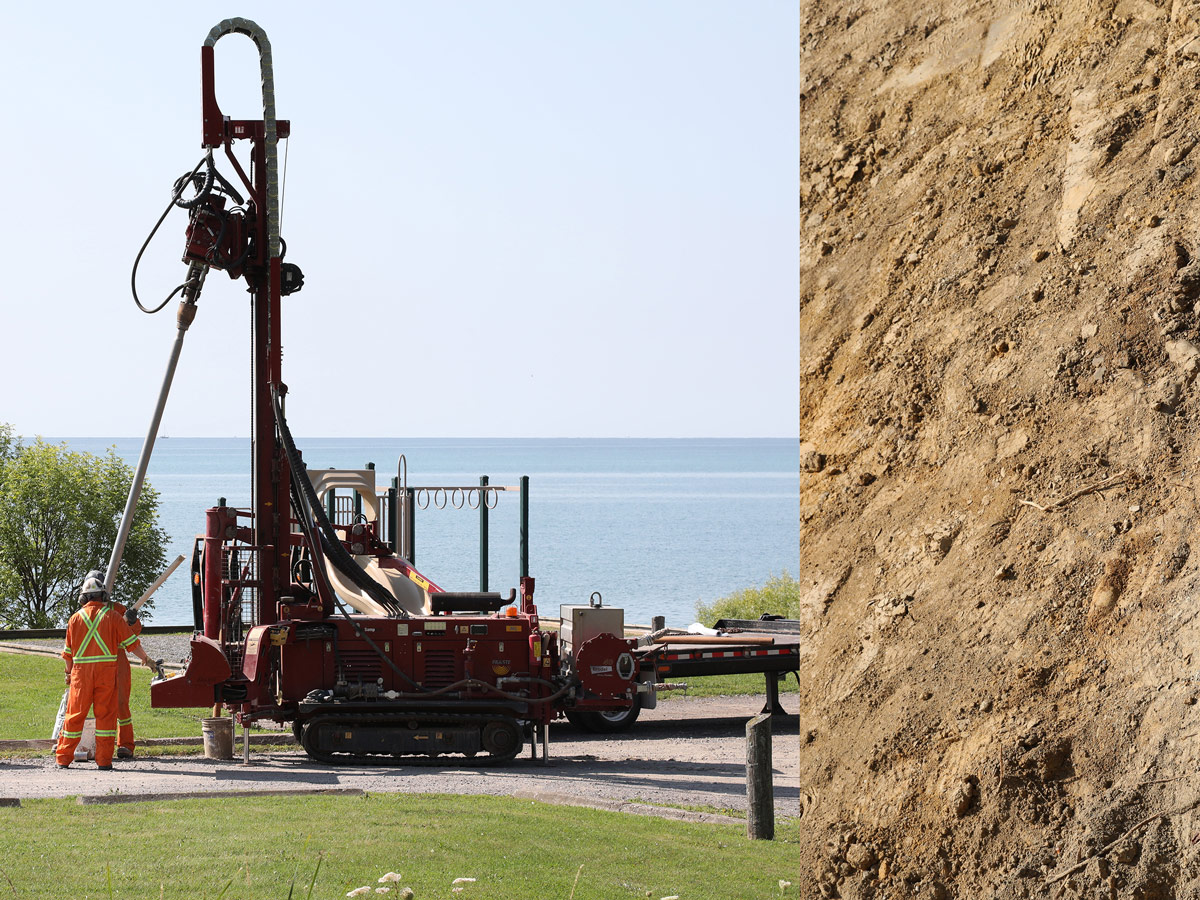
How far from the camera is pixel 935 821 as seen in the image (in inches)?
75.3

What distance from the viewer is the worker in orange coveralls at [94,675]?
12.8 m

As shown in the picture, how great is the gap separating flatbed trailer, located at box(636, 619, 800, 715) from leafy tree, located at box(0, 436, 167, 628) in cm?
2274

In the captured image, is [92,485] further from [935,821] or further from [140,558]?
[935,821]

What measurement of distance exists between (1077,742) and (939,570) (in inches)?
11.5

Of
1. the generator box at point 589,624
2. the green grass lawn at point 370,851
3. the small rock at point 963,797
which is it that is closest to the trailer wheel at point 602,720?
the generator box at point 589,624

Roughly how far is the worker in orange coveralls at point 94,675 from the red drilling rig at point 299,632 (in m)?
0.58

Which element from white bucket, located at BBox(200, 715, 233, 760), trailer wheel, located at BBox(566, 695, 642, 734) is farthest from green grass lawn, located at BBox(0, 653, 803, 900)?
trailer wheel, located at BBox(566, 695, 642, 734)

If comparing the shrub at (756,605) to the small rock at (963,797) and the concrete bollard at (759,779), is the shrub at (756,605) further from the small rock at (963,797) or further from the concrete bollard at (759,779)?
the small rock at (963,797)

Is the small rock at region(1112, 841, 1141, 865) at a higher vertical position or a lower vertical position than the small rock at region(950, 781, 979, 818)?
lower

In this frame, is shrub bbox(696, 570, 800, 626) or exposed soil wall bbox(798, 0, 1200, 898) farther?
shrub bbox(696, 570, 800, 626)

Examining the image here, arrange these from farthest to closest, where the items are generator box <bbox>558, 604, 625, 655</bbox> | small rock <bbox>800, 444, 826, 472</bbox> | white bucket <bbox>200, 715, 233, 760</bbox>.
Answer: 1. generator box <bbox>558, 604, 625, 655</bbox>
2. white bucket <bbox>200, 715, 233, 760</bbox>
3. small rock <bbox>800, 444, 826, 472</bbox>

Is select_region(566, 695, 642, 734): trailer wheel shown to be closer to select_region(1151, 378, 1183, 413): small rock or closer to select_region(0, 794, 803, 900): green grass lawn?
select_region(0, 794, 803, 900): green grass lawn

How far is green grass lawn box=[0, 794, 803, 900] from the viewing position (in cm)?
713

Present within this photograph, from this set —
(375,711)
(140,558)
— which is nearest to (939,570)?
(375,711)
